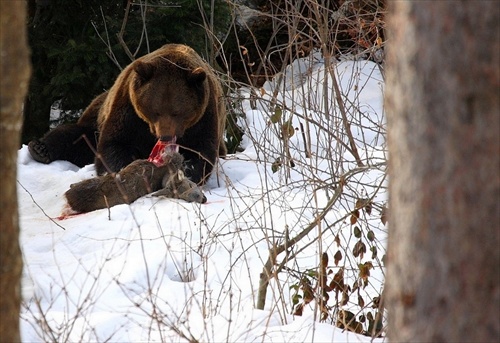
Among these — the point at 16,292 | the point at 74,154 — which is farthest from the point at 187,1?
the point at 16,292

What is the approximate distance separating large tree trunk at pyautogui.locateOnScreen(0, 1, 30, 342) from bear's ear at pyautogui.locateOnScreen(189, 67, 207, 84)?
6.15 meters

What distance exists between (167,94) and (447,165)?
6.94m

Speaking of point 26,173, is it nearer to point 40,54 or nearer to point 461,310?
point 40,54

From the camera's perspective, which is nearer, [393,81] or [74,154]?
[393,81]

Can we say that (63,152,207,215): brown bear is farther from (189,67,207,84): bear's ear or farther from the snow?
(189,67,207,84): bear's ear

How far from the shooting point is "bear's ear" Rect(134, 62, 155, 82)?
354 inches

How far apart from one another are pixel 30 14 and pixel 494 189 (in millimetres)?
11424

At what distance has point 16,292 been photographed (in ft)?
9.70

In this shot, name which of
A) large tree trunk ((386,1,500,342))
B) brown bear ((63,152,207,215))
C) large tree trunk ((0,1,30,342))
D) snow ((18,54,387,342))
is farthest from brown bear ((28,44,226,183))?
large tree trunk ((386,1,500,342))

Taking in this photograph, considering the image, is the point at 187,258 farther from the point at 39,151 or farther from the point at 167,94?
the point at 39,151

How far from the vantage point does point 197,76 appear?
914 centimetres

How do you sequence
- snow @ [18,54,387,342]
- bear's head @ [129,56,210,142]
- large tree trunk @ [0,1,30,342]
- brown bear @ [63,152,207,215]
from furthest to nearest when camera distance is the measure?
bear's head @ [129,56,210,142] < brown bear @ [63,152,207,215] < snow @ [18,54,387,342] < large tree trunk @ [0,1,30,342]

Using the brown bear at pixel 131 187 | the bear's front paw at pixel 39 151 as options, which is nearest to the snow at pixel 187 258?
the brown bear at pixel 131 187

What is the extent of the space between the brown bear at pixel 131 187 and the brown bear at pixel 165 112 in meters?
0.66
